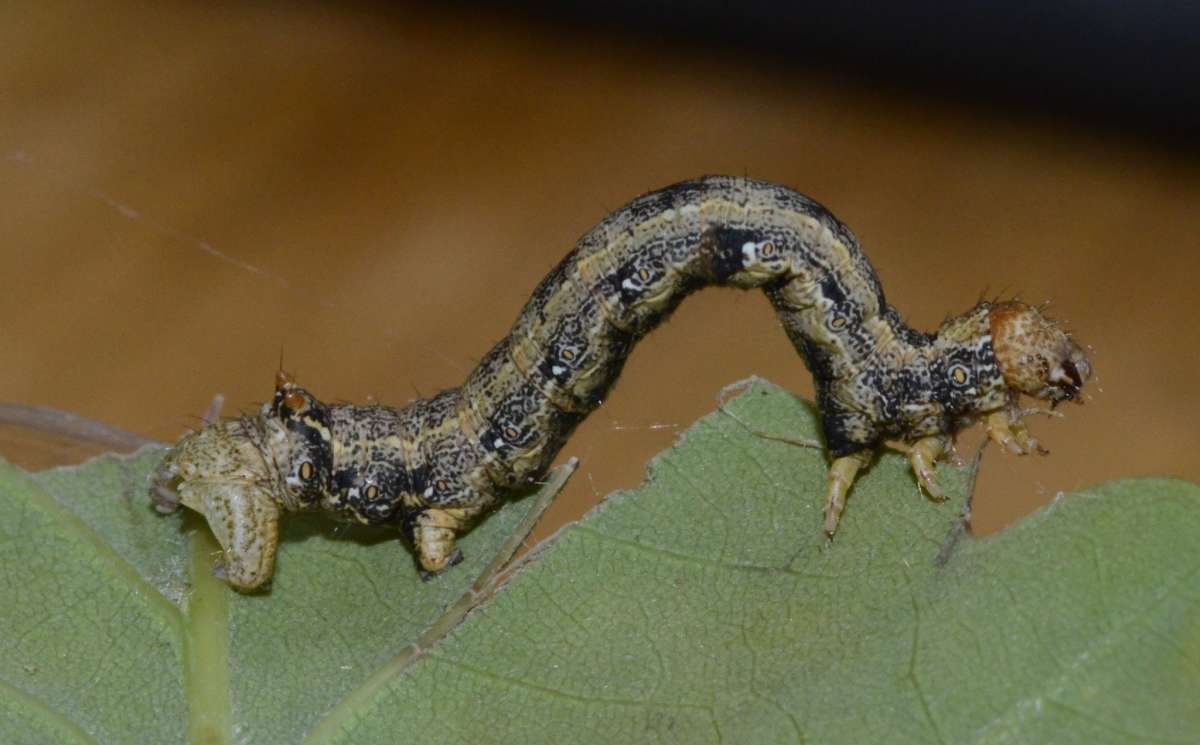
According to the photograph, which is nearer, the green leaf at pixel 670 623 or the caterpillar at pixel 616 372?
the green leaf at pixel 670 623

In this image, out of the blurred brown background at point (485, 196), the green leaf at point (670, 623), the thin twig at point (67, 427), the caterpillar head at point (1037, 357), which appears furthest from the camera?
the blurred brown background at point (485, 196)

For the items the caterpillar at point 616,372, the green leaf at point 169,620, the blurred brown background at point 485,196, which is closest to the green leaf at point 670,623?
the green leaf at point 169,620

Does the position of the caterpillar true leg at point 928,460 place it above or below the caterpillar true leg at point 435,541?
above

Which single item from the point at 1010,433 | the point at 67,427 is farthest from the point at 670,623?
the point at 67,427

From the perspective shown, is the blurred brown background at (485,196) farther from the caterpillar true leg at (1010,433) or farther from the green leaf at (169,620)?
the caterpillar true leg at (1010,433)

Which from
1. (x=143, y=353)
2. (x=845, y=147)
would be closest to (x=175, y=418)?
(x=143, y=353)

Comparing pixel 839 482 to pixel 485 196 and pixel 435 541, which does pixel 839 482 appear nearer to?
pixel 435 541
